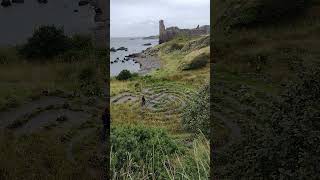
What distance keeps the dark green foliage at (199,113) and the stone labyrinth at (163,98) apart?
1.07 meters

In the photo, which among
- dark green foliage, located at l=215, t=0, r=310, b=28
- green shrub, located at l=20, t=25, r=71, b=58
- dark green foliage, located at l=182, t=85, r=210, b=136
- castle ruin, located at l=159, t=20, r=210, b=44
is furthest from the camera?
castle ruin, located at l=159, t=20, r=210, b=44

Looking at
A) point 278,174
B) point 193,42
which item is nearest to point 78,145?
point 278,174

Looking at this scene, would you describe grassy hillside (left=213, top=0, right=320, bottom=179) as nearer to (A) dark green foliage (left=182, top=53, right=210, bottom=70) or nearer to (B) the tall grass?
(B) the tall grass

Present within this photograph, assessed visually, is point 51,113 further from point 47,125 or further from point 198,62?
point 198,62

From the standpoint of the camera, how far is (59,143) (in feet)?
14.5

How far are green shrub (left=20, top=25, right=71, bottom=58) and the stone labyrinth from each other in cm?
548

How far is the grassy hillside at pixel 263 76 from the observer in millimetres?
3666

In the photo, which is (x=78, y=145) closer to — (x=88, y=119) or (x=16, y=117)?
(x=88, y=119)

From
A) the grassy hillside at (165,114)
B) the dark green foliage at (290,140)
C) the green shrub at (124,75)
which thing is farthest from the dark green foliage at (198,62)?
the dark green foliage at (290,140)

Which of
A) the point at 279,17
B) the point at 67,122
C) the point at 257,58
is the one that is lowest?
the point at 67,122

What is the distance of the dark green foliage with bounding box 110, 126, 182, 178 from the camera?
432 centimetres

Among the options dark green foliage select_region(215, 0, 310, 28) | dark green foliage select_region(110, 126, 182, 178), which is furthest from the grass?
dark green foliage select_region(215, 0, 310, 28)

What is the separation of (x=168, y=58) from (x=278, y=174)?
16009mm

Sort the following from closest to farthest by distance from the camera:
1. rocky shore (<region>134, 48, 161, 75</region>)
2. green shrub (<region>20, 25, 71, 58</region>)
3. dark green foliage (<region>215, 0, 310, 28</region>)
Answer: green shrub (<region>20, 25, 71, 58</region>) → dark green foliage (<region>215, 0, 310, 28</region>) → rocky shore (<region>134, 48, 161, 75</region>)
